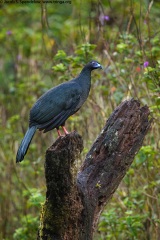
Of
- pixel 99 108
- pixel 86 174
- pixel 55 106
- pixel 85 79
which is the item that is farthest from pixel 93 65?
pixel 86 174

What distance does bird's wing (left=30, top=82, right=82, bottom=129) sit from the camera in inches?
203

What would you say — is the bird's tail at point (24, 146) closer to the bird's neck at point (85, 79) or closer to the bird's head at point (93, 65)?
the bird's neck at point (85, 79)

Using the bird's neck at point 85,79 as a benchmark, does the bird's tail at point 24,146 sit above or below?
below

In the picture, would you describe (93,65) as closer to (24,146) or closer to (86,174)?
(24,146)

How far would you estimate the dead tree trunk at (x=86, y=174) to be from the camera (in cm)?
397

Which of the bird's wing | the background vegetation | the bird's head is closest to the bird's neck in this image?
the bird's head

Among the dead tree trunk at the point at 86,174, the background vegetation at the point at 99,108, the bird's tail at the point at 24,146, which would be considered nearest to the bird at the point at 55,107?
the bird's tail at the point at 24,146

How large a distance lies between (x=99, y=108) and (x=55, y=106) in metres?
1.44

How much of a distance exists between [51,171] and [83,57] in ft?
7.53

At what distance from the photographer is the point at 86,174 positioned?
4457 millimetres

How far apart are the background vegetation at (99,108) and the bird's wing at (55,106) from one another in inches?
20.8

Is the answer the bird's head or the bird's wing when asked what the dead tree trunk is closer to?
the bird's wing

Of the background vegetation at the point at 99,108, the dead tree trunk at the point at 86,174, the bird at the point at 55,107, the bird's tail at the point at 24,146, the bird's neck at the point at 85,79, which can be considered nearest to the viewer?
the dead tree trunk at the point at 86,174

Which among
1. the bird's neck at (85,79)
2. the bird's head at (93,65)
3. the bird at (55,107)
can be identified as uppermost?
the bird's head at (93,65)
